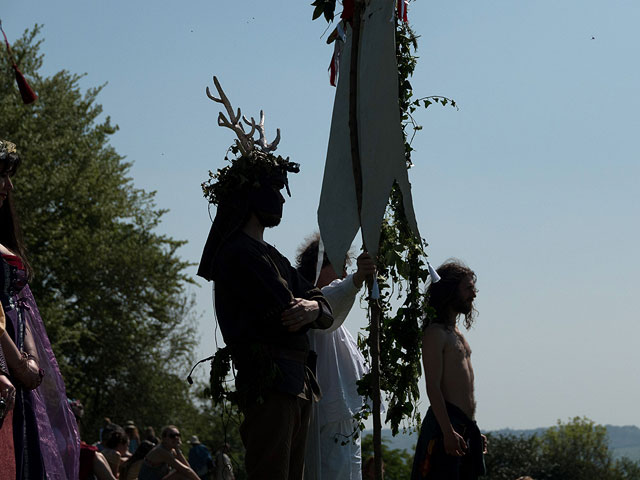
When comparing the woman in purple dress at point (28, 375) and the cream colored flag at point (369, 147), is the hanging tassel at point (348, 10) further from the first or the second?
the woman in purple dress at point (28, 375)

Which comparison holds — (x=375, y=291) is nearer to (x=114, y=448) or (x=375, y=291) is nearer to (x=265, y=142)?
(x=265, y=142)

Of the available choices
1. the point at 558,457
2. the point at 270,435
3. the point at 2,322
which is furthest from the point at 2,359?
the point at 558,457

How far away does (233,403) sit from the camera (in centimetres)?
489

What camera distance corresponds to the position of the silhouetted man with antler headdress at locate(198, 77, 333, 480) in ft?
15.6

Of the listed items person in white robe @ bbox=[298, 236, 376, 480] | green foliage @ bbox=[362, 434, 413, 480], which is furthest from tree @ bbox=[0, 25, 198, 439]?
person in white robe @ bbox=[298, 236, 376, 480]

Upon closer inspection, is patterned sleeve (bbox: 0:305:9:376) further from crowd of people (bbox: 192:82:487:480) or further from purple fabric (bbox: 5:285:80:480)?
crowd of people (bbox: 192:82:487:480)

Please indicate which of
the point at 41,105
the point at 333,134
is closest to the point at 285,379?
the point at 333,134

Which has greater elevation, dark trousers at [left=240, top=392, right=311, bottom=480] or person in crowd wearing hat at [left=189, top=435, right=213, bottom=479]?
person in crowd wearing hat at [left=189, top=435, right=213, bottom=479]

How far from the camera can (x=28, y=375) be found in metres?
4.62

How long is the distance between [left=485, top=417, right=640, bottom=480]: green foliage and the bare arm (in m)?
33.6

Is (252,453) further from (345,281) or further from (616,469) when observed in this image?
(616,469)

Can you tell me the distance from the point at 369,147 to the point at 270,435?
4.57 feet

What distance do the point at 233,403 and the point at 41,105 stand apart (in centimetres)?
2436

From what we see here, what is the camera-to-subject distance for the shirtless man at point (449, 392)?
6.07m
